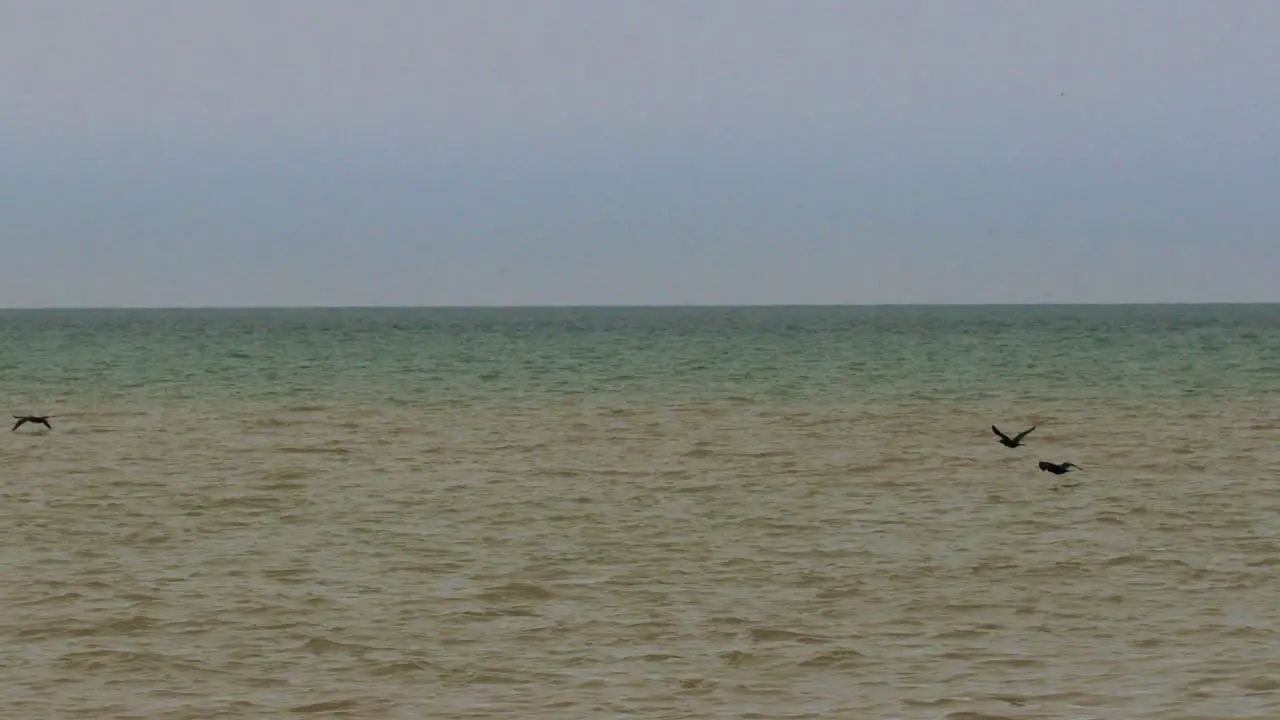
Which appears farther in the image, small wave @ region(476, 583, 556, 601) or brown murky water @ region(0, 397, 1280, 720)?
small wave @ region(476, 583, 556, 601)

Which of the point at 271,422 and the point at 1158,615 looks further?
the point at 271,422

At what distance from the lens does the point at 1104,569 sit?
21.4 meters

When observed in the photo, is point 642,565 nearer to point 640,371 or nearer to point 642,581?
point 642,581

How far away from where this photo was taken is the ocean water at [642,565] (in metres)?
15.2

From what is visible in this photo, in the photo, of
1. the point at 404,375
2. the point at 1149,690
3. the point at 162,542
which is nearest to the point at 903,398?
the point at 404,375

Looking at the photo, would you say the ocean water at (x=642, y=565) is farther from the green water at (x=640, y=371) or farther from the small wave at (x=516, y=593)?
the green water at (x=640, y=371)

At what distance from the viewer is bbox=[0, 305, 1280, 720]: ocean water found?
15203mm

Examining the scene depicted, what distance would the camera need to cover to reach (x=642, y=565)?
2169cm

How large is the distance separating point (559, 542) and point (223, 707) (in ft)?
31.3

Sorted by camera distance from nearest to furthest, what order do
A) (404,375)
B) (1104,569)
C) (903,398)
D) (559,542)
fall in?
1. (1104,569)
2. (559,542)
3. (903,398)
4. (404,375)

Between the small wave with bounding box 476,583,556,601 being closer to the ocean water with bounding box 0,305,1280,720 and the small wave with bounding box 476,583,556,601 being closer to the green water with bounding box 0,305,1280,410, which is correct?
the ocean water with bounding box 0,305,1280,720

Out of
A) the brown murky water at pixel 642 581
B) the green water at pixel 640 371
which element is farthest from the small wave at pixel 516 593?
the green water at pixel 640 371

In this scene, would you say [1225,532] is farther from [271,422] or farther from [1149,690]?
[271,422]

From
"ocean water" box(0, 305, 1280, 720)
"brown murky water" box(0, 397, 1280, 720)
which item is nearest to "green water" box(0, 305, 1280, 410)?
"ocean water" box(0, 305, 1280, 720)
